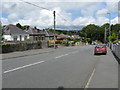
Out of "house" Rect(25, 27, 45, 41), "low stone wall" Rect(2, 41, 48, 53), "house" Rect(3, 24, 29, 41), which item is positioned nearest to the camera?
"low stone wall" Rect(2, 41, 48, 53)

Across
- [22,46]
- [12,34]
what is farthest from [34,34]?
[22,46]

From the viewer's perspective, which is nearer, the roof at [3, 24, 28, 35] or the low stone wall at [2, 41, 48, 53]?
the low stone wall at [2, 41, 48, 53]

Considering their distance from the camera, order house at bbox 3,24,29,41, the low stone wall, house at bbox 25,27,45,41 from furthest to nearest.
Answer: house at bbox 25,27,45,41 < house at bbox 3,24,29,41 < the low stone wall

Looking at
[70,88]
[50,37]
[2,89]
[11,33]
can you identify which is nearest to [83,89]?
[70,88]

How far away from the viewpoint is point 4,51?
30969 millimetres

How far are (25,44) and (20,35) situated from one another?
3176 cm

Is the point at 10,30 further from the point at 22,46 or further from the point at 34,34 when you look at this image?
the point at 22,46

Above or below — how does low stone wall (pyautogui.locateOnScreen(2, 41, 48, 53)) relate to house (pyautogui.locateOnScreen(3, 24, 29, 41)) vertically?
below

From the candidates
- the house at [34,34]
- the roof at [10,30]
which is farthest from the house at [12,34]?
the house at [34,34]

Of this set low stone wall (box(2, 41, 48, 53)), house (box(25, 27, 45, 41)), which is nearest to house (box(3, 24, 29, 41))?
house (box(25, 27, 45, 41))

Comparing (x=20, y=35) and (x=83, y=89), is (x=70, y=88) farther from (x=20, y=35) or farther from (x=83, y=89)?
(x=20, y=35)

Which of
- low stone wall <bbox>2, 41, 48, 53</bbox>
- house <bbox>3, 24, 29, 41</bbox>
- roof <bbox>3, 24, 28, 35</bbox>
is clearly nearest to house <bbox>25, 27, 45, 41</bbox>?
house <bbox>3, 24, 29, 41</bbox>

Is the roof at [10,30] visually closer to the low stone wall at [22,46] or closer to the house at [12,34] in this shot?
the house at [12,34]

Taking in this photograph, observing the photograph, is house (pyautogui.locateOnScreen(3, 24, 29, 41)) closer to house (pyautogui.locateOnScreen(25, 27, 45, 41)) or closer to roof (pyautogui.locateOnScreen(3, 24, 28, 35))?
roof (pyautogui.locateOnScreen(3, 24, 28, 35))
